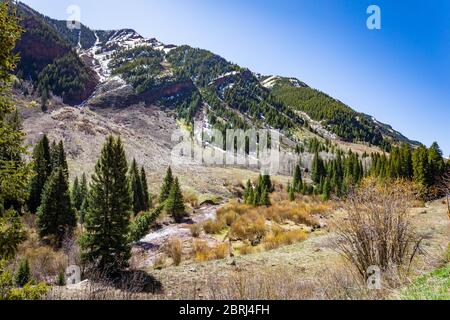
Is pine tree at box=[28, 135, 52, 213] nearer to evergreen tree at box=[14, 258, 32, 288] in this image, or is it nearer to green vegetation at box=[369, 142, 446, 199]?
evergreen tree at box=[14, 258, 32, 288]

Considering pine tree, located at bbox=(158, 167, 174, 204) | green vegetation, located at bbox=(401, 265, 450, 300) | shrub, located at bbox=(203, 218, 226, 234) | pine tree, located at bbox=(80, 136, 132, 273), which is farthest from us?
pine tree, located at bbox=(158, 167, 174, 204)

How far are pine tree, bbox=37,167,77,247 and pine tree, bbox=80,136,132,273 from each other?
12675mm

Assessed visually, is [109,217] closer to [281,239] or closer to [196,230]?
[196,230]

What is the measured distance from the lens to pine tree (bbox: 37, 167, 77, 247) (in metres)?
31.8

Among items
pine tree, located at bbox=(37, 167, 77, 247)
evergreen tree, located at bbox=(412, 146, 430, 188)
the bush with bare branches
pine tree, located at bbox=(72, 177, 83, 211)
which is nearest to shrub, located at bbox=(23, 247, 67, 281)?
pine tree, located at bbox=(37, 167, 77, 247)

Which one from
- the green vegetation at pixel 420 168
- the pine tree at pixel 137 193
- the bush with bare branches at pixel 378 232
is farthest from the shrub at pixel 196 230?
the green vegetation at pixel 420 168

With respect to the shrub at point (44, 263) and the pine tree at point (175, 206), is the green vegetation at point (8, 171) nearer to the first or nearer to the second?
the shrub at point (44, 263)

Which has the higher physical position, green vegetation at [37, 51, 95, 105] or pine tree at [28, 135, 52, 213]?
green vegetation at [37, 51, 95, 105]

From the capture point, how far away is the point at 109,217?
20.7 m

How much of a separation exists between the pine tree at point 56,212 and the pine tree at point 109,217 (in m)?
12.7

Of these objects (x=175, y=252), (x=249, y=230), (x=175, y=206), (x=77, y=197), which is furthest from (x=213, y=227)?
(x=77, y=197)

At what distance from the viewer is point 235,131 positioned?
127m

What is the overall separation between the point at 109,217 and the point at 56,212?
49.0 ft

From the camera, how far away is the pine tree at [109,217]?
19.8m
